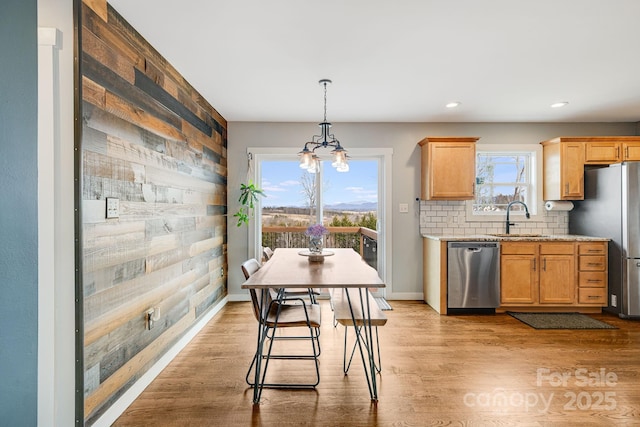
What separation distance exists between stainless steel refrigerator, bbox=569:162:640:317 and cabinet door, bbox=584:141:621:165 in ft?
0.66

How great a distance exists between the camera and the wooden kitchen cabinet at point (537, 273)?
4.04 metres

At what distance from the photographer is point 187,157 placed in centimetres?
316

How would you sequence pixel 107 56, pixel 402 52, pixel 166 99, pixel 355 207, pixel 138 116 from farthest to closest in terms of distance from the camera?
pixel 355 207 < pixel 166 99 < pixel 402 52 < pixel 138 116 < pixel 107 56

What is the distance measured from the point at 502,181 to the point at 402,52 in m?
2.97

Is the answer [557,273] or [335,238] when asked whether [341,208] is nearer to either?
[335,238]

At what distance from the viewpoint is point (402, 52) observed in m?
2.62

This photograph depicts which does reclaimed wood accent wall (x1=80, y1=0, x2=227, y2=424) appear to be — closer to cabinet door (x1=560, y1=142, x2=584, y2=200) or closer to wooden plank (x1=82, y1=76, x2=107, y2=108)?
wooden plank (x1=82, y1=76, x2=107, y2=108)

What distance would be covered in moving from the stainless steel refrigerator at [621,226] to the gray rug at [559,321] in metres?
0.46

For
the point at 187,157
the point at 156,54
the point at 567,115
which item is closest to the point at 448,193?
the point at 567,115

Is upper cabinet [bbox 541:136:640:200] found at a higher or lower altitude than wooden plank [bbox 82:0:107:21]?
lower

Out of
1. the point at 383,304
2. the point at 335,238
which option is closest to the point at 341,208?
the point at 335,238

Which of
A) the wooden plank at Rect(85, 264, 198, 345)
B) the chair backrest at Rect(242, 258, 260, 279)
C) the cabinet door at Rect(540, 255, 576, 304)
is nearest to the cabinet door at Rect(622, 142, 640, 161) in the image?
the cabinet door at Rect(540, 255, 576, 304)

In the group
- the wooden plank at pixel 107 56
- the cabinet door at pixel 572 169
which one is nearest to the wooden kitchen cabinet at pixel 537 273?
the cabinet door at pixel 572 169

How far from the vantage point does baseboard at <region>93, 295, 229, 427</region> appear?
195 centimetres
